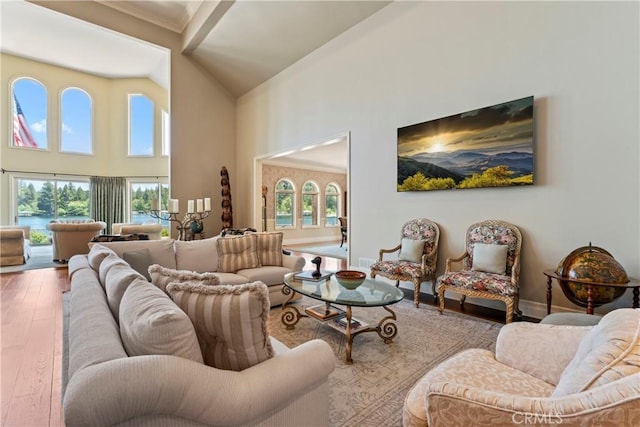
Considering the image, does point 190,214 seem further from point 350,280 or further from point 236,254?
point 350,280

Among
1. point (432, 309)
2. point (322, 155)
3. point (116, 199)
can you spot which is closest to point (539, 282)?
point (432, 309)

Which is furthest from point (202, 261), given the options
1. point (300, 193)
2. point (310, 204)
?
point (310, 204)

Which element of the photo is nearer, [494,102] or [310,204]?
[494,102]

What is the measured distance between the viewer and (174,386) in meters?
0.90

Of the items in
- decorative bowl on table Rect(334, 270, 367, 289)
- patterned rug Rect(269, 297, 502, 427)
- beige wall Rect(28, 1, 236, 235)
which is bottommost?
patterned rug Rect(269, 297, 502, 427)

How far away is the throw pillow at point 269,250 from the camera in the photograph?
12.0 feet

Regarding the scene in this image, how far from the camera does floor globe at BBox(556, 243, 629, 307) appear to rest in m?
2.40

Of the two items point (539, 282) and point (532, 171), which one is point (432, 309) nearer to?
point (539, 282)

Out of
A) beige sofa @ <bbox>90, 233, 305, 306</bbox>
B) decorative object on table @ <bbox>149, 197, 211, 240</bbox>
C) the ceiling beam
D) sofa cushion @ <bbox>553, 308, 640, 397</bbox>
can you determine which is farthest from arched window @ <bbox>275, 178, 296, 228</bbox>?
sofa cushion @ <bbox>553, 308, 640, 397</bbox>

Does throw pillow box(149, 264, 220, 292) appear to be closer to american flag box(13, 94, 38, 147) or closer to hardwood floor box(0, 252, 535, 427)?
hardwood floor box(0, 252, 535, 427)

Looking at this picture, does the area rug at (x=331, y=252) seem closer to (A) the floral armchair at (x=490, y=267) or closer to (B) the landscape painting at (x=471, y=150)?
(B) the landscape painting at (x=471, y=150)

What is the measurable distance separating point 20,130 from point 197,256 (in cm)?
900

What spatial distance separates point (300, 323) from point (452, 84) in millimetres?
3464

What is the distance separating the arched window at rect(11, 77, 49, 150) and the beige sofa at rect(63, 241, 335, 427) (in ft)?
34.0
